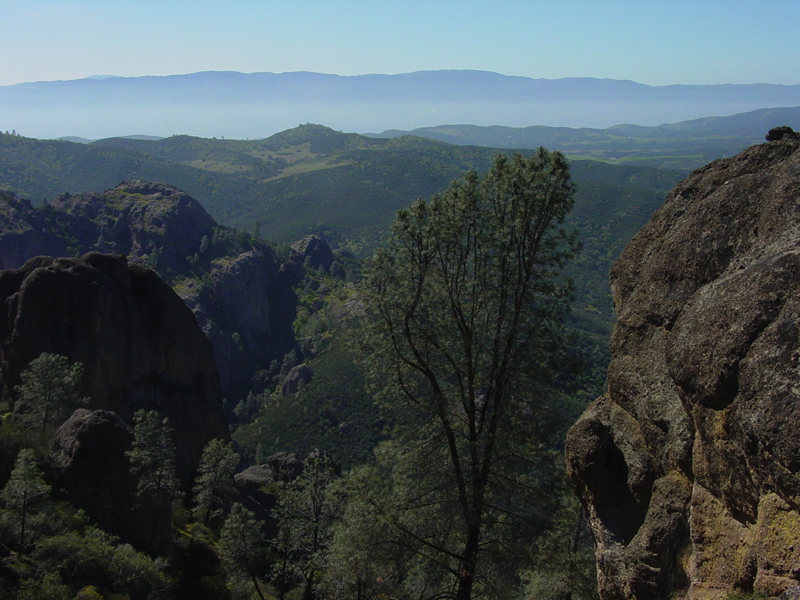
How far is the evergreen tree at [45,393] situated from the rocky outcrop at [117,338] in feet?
16.2

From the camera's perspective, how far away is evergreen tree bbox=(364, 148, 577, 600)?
41.2ft

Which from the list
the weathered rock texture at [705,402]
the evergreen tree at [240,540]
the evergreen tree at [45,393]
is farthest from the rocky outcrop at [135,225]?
the weathered rock texture at [705,402]

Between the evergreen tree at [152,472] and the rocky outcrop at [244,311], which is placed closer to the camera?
the evergreen tree at [152,472]

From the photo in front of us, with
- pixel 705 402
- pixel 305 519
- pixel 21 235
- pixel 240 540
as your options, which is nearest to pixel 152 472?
pixel 240 540

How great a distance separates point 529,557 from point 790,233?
9.14 metres

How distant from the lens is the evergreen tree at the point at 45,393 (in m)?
30.3

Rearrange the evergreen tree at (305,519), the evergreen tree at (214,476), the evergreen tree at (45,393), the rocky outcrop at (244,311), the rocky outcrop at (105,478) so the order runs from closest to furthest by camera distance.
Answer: the evergreen tree at (305,519) → the rocky outcrop at (105,478) → the evergreen tree at (45,393) → the evergreen tree at (214,476) → the rocky outcrop at (244,311)

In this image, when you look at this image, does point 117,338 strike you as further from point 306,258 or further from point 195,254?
point 306,258

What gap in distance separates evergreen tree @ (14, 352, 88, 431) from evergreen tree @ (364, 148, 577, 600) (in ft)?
84.8

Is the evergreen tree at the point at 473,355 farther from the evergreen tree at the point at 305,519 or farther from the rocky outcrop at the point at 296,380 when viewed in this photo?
the rocky outcrop at the point at 296,380

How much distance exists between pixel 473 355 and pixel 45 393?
1124 inches

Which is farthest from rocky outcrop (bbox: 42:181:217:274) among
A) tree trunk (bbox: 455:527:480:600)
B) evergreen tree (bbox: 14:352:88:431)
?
tree trunk (bbox: 455:527:480:600)

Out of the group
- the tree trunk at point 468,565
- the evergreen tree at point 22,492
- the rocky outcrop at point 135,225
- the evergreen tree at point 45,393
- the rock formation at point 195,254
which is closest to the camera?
the tree trunk at point 468,565

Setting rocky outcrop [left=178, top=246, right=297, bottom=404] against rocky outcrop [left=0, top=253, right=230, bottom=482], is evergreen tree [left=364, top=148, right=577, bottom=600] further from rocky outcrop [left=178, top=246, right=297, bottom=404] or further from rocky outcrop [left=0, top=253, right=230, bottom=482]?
rocky outcrop [left=178, top=246, right=297, bottom=404]
